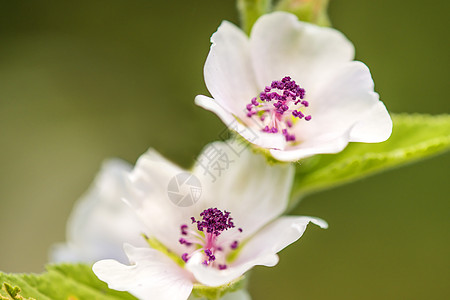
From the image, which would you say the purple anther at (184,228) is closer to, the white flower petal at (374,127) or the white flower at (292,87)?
the white flower at (292,87)

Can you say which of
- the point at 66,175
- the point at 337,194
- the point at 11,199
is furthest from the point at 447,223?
the point at 11,199

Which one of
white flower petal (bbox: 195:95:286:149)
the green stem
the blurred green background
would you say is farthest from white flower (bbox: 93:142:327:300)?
the blurred green background

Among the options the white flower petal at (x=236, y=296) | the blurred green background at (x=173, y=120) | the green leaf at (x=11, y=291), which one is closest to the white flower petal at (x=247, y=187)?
the white flower petal at (x=236, y=296)

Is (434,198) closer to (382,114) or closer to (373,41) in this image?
(373,41)

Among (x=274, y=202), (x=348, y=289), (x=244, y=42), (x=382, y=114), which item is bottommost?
(x=348, y=289)

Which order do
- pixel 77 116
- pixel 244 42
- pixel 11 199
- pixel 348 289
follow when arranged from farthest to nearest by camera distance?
1. pixel 77 116
2. pixel 11 199
3. pixel 348 289
4. pixel 244 42

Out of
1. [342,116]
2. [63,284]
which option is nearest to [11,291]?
[63,284]

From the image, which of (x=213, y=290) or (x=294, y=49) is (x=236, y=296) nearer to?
(x=213, y=290)
